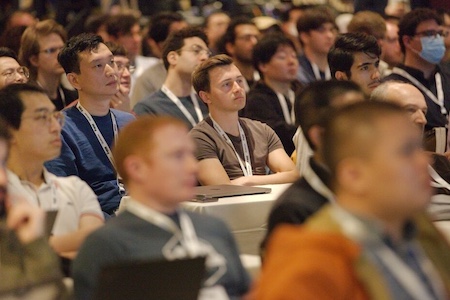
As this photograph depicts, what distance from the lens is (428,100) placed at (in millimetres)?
6340

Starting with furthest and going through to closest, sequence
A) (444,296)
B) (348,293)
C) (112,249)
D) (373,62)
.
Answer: (373,62) < (112,249) < (444,296) < (348,293)

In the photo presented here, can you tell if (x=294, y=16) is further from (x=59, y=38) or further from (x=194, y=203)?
(x=194, y=203)

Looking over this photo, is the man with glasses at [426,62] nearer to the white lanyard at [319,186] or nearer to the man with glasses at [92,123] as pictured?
the man with glasses at [92,123]

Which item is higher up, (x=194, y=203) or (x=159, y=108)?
(x=194, y=203)

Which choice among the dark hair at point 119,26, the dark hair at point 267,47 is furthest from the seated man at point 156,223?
the dark hair at point 119,26

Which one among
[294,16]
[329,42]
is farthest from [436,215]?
[294,16]

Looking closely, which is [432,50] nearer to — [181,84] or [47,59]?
[181,84]

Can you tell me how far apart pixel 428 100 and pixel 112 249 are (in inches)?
157

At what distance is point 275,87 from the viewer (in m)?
6.66

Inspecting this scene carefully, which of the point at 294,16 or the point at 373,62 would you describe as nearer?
the point at 373,62

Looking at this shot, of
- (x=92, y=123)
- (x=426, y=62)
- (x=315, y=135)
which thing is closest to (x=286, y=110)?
(x=426, y=62)

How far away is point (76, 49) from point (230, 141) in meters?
0.93

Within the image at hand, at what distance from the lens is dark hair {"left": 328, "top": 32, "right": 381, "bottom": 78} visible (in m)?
5.76

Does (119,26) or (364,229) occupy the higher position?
(364,229)
